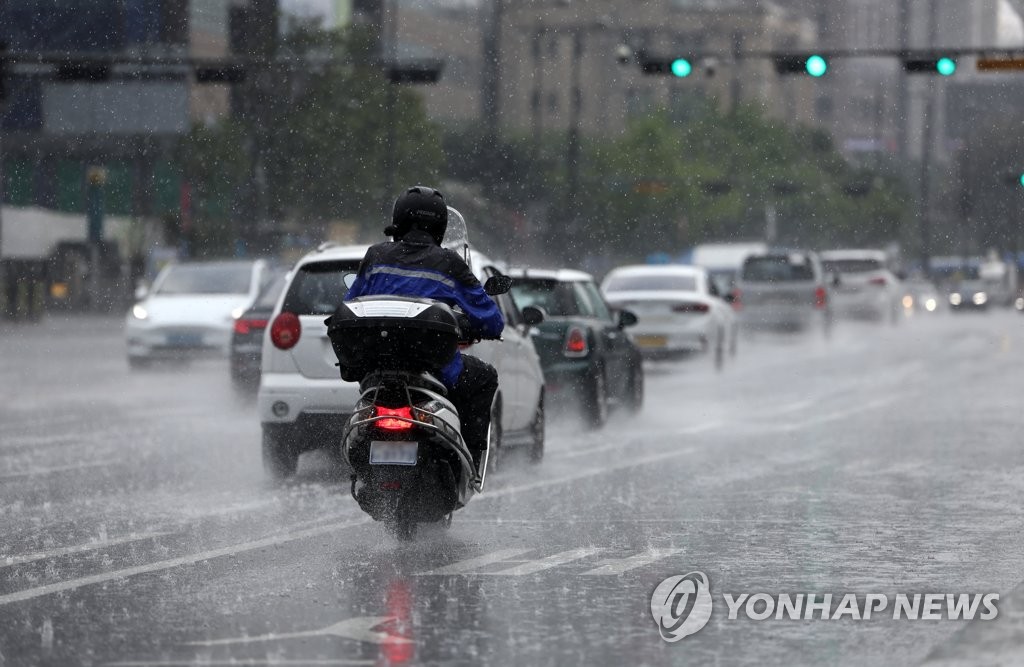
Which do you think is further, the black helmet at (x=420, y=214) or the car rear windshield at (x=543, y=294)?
the car rear windshield at (x=543, y=294)

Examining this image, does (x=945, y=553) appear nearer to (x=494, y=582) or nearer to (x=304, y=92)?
(x=494, y=582)

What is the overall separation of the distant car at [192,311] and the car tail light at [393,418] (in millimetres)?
18184

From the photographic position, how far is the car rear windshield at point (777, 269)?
139 ft

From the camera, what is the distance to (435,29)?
121 m

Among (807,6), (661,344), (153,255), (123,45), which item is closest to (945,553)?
(661,344)

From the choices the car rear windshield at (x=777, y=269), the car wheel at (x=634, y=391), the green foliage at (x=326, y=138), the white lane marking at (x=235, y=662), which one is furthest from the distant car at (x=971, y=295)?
the white lane marking at (x=235, y=662)

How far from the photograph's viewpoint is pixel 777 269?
42.5m

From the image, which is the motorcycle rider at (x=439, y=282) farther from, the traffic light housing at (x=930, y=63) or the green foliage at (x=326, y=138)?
the green foliage at (x=326, y=138)

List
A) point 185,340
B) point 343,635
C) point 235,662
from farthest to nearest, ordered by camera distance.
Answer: point 185,340 < point 343,635 < point 235,662

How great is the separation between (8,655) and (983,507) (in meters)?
A: 6.48

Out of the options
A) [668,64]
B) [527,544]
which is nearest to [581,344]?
[527,544]

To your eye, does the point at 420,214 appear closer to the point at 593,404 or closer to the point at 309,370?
the point at 309,370

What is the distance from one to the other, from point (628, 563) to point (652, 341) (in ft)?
70.7

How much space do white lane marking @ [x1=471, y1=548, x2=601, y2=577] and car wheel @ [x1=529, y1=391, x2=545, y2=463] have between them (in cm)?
486
